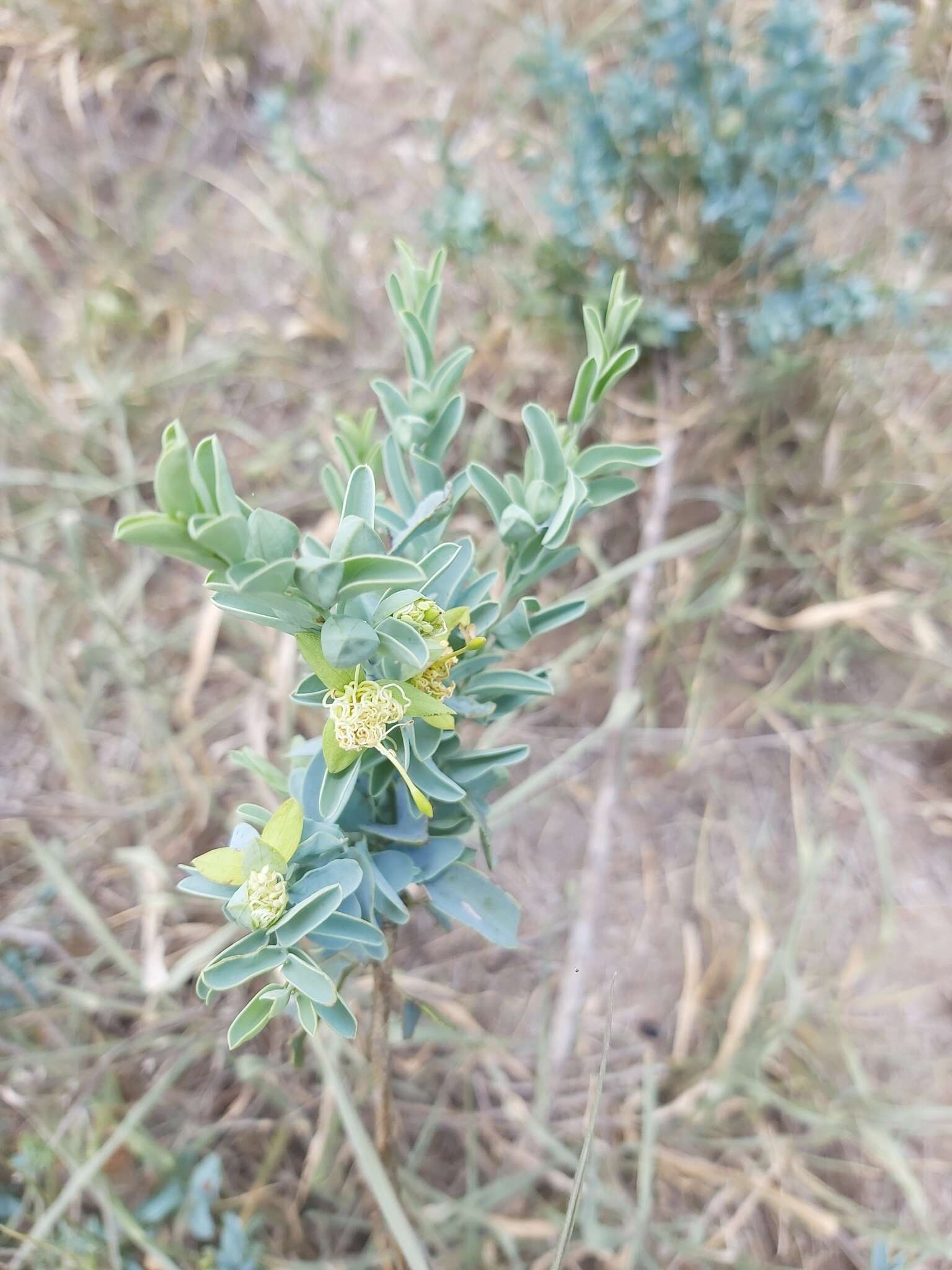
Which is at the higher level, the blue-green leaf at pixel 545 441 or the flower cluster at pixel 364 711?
the blue-green leaf at pixel 545 441

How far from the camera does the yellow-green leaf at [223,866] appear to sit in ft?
1.35

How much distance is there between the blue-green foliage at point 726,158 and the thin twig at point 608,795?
179 mm

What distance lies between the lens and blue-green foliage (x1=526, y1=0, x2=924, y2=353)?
1.08m

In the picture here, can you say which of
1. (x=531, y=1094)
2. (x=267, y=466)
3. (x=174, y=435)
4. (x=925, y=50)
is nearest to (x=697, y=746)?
(x=531, y=1094)

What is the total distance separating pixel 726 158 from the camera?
1.12 metres

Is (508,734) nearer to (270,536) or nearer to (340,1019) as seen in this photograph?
(340,1019)

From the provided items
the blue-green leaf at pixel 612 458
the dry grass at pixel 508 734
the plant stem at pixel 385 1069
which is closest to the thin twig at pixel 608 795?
the dry grass at pixel 508 734

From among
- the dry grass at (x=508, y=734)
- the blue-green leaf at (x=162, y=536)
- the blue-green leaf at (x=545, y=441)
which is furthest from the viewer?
the dry grass at (x=508, y=734)

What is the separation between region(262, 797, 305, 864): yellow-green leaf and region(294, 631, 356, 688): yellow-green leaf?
70mm

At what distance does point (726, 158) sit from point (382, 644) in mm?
1054

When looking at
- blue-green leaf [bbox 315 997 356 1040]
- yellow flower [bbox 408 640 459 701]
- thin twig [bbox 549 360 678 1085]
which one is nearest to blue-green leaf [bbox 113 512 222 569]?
yellow flower [bbox 408 640 459 701]

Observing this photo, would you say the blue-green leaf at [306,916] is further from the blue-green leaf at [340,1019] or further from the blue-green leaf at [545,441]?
the blue-green leaf at [545,441]

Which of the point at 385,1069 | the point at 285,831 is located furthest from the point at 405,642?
the point at 385,1069

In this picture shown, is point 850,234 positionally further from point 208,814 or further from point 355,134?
point 208,814
